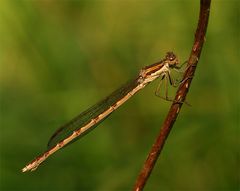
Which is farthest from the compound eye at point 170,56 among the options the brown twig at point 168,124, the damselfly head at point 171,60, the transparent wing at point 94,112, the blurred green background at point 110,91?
the brown twig at point 168,124

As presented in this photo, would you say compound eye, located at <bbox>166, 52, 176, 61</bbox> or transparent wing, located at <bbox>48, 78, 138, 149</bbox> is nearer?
compound eye, located at <bbox>166, 52, 176, 61</bbox>

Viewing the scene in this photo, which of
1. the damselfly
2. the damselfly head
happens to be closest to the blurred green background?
the damselfly

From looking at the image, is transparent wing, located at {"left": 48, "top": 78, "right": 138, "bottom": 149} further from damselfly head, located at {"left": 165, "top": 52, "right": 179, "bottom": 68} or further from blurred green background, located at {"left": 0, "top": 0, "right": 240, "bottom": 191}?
blurred green background, located at {"left": 0, "top": 0, "right": 240, "bottom": 191}

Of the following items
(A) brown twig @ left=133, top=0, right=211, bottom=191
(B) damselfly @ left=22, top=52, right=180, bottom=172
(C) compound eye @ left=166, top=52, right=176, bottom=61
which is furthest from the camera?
(B) damselfly @ left=22, top=52, right=180, bottom=172

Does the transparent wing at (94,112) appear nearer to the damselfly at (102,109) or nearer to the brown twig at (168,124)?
the damselfly at (102,109)

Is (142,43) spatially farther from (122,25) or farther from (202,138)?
(202,138)

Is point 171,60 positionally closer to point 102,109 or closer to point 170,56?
point 170,56

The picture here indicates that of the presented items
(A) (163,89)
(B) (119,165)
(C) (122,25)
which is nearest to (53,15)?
(C) (122,25)
